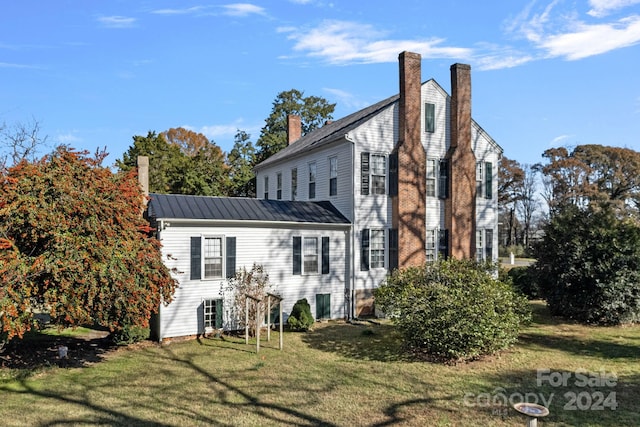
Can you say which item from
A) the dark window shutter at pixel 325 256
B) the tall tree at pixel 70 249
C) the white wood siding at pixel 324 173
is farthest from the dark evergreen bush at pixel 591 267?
the tall tree at pixel 70 249

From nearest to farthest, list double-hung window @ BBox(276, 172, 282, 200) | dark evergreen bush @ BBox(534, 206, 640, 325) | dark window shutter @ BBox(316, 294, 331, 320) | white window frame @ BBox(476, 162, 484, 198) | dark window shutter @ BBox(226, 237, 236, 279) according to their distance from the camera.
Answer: dark window shutter @ BBox(226, 237, 236, 279) → dark evergreen bush @ BBox(534, 206, 640, 325) → dark window shutter @ BBox(316, 294, 331, 320) → white window frame @ BBox(476, 162, 484, 198) → double-hung window @ BBox(276, 172, 282, 200)

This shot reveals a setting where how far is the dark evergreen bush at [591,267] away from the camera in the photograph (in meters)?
15.3

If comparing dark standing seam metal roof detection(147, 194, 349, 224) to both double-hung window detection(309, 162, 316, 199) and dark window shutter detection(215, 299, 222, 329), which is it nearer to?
double-hung window detection(309, 162, 316, 199)

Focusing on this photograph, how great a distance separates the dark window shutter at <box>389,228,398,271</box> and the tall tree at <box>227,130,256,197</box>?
64.8ft

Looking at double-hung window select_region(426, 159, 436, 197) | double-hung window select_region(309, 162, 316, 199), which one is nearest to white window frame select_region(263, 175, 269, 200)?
double-hung window select_region(309, 162, 316, 199)

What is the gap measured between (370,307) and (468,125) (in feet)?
30.9

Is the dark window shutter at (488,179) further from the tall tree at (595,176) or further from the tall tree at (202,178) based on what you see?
the tall tree at (595,176)

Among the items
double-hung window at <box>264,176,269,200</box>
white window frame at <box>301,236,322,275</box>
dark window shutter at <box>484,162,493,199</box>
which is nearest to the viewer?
white window frame at <box>301,236,322,275</box>

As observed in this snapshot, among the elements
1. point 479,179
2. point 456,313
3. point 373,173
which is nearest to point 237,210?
point 373,173

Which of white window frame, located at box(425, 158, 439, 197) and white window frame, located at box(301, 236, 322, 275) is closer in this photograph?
white window frame, located at box(301, 236, 322, 275)

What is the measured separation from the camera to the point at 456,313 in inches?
424

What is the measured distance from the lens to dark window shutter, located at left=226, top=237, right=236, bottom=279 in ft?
48.9

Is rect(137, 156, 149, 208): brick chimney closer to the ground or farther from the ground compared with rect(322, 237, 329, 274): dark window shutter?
farther from the ground

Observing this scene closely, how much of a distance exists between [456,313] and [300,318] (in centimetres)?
599
